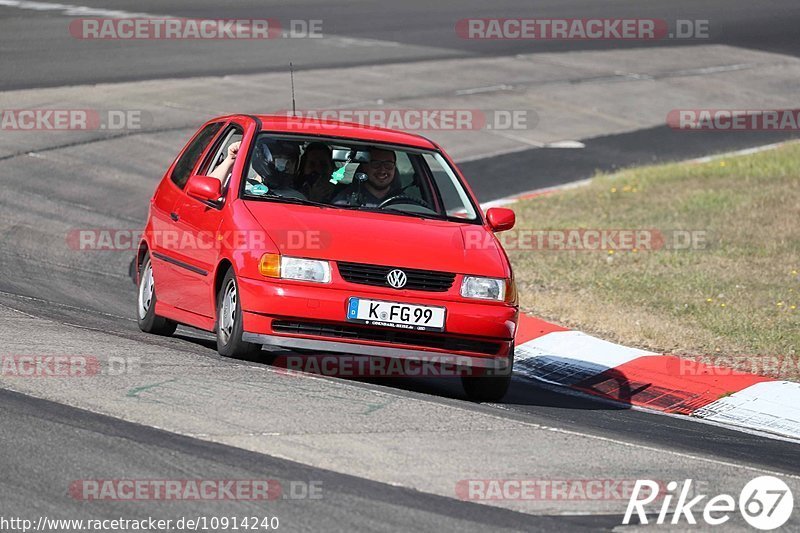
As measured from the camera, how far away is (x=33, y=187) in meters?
15.8

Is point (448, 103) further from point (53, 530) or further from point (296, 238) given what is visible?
point (53, 530)

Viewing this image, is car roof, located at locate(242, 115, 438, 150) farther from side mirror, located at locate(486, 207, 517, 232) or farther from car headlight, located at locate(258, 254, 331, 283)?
car headlight, located at locate(258, 254, 331, 283)

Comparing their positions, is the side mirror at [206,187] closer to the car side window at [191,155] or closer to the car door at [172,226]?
the car door at [172,226]

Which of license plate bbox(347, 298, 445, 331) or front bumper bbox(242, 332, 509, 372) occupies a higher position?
license plate bbox(347, 298, 445, 331)

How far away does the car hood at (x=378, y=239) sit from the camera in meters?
8.50

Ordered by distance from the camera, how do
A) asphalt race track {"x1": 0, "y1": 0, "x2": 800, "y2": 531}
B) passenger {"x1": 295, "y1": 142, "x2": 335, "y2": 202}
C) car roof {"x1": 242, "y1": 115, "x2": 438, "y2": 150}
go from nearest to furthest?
1. asphalt race track {"x1": 0, "y1": 0, "x2": 800, "y2": 531}
2. passenger {"x1": 295, "y1": 142, "x2": 335, "y2": 202}
3. car roof {"x1": 242, "y1": 115, "x2": 438, "y2": 150}

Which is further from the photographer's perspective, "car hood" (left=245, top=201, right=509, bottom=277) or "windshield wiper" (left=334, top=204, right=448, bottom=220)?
"windshield wiper" (left=334, top=204, right=448, bottom=220)

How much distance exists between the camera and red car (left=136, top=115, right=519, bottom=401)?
8.40m

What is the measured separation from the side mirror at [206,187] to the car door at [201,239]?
0.36 feet

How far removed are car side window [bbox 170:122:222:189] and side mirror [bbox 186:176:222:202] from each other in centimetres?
96

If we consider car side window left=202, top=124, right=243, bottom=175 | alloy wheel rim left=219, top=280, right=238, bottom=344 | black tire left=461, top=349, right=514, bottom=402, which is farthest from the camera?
car side window left=202, top=124, right=243, bottom=175

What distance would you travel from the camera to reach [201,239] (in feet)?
30.6

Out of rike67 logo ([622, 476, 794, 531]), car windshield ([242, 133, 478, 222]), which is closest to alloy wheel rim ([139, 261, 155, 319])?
car windshield ([242, 133, 478, 222])

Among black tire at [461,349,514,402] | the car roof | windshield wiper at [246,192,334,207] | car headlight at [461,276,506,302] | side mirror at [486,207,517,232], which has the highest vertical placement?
the car roof
